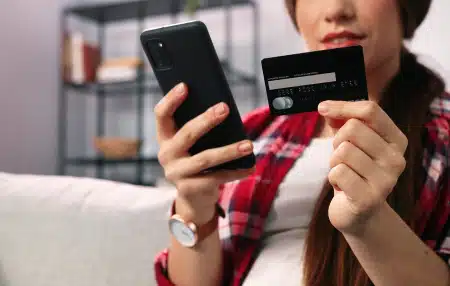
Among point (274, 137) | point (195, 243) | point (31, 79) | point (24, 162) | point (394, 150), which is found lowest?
point (24, 162)

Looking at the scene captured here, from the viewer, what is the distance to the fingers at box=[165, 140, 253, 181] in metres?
0.59

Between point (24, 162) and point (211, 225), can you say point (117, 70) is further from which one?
point (211, 225)

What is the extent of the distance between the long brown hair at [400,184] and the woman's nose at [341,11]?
0.31 ft

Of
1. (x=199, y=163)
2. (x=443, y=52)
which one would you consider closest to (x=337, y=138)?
(x=199, y=163)

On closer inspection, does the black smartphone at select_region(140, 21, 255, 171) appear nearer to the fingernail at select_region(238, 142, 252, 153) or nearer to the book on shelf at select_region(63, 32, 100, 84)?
the fingernail at select_region(238, 142, 252, 153)

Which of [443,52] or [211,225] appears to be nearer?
[211,225]

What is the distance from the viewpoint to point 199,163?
0.60 m

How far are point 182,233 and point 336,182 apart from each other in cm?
30

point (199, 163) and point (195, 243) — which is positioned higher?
point (199, 163)

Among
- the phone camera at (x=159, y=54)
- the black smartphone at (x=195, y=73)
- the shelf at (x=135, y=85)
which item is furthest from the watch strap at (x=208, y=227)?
the shelf at (x=135, y=85)

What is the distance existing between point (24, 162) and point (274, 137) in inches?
73.6

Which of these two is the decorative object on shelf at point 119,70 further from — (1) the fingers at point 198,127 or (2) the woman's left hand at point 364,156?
(2) the woman's left hand at point 364,156

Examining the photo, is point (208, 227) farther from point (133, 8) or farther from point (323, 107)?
point (133, 8)

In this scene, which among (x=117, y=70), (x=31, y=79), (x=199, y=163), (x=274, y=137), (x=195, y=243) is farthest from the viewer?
(x=31, y=79)
